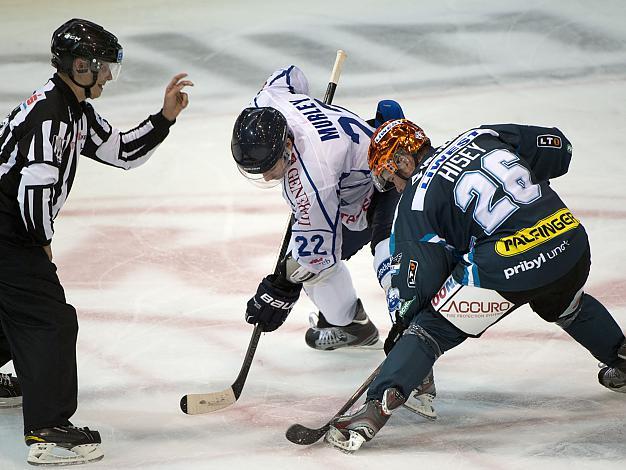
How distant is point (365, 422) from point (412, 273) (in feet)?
1.51

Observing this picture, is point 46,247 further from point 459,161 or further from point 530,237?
point 530,237

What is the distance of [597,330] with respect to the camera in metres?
3.35

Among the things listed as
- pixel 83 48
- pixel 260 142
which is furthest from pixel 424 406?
pixel 83 48

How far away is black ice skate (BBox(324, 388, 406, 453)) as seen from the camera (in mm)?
3080

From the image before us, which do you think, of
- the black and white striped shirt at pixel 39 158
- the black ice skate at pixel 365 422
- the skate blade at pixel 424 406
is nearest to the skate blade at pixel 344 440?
the black ice skate at pixel 365 422

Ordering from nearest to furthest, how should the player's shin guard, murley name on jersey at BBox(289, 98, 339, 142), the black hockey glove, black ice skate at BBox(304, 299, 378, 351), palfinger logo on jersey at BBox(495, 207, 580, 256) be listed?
palfinger logo on jersey at BBox(495, 207, 580, 256), the player's shin guard, murley name on jersey at BBox(289, 98, 339, 142), the black hockey glove, black ice skate at BBox(304, 299, 378, 351)

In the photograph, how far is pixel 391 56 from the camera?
678 cm

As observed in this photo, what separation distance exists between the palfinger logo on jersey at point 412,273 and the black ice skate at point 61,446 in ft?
3.54

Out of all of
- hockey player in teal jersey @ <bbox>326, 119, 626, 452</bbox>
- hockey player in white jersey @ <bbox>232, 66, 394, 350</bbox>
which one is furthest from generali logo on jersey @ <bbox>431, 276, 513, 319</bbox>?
hockey player in white jersey @ <bbox>232, 66, 394, 350</bbox>

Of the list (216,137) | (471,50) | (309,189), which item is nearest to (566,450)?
(309,189)

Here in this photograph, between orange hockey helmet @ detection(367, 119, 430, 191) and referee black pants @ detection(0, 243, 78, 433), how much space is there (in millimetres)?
1041

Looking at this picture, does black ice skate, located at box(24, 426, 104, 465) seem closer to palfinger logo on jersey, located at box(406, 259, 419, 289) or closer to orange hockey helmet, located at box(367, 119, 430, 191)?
palfinger logo on jersey, located at box(406, 259, 419, 289)

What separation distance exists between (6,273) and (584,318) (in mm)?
1777

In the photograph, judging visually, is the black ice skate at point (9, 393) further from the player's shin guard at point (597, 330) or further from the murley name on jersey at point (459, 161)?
the player's shin guard at point (597, 330)
